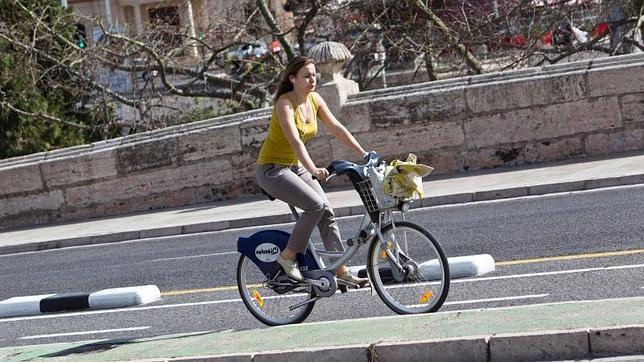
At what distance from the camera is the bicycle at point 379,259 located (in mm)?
8391

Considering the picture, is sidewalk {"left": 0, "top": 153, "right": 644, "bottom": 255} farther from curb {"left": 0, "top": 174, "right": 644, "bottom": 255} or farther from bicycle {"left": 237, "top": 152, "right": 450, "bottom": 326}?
bicycle {"left": 237, "top": 152, "right": 450, "bottom": 326}

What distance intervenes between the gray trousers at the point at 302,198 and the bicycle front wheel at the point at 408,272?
0.45 m

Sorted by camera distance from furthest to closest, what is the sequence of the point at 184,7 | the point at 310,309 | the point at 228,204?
the point at 184,7
the point at 228,204
the point at 310,309

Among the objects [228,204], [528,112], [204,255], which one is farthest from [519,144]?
[204,255]

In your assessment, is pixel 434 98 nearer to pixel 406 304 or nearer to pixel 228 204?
pixel 228 204

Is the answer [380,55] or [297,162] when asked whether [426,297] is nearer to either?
[297,162]

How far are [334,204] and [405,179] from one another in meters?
8.63

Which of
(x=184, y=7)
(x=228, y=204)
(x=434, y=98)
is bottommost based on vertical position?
(x=228, y=204)

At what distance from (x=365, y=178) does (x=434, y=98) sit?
32.6ft

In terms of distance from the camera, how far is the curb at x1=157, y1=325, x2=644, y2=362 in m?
6.73

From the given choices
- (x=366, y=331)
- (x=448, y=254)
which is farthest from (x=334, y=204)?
(x=366, y=331)

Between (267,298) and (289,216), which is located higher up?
(267,298)

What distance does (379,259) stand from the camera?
852 cm

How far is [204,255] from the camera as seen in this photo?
14398 mm
